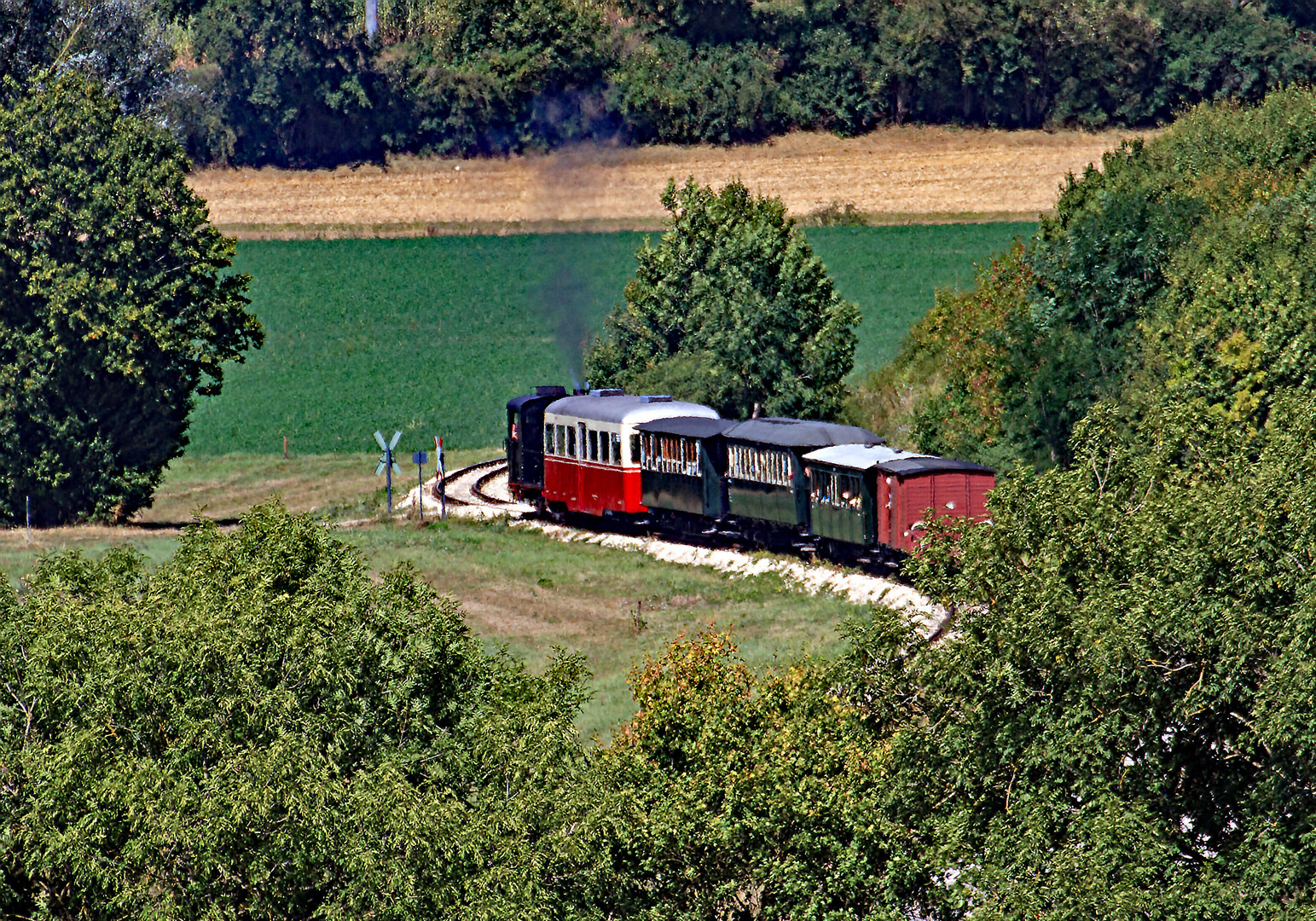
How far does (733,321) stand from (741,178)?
57.2 metres

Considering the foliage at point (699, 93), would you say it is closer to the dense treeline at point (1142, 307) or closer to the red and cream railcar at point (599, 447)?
the dense treeline at point (1142, 307)

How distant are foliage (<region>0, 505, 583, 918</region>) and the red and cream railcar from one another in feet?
88.5

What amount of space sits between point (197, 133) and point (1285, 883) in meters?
115

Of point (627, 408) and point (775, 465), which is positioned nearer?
point (775, 465)

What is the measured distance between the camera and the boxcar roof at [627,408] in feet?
172

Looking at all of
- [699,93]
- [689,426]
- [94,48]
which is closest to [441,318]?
[699,93]

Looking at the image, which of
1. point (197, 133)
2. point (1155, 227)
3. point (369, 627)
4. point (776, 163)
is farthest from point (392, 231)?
point (369, 627)

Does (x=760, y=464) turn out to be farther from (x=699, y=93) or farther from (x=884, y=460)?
(x=699, y=93)

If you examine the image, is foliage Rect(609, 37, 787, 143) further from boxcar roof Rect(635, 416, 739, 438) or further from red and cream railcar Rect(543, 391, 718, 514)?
boxcar roof Rect(635, 416, 739, 438)

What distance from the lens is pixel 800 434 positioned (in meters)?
47.2

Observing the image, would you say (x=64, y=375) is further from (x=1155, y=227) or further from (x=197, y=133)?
(x=197, y=133)

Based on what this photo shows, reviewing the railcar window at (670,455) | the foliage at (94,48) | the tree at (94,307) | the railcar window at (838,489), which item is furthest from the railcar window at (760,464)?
the foliage at (94,48)

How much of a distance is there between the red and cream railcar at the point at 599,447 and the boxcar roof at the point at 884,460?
24.0 feet

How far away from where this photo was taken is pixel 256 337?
64.6 meters
